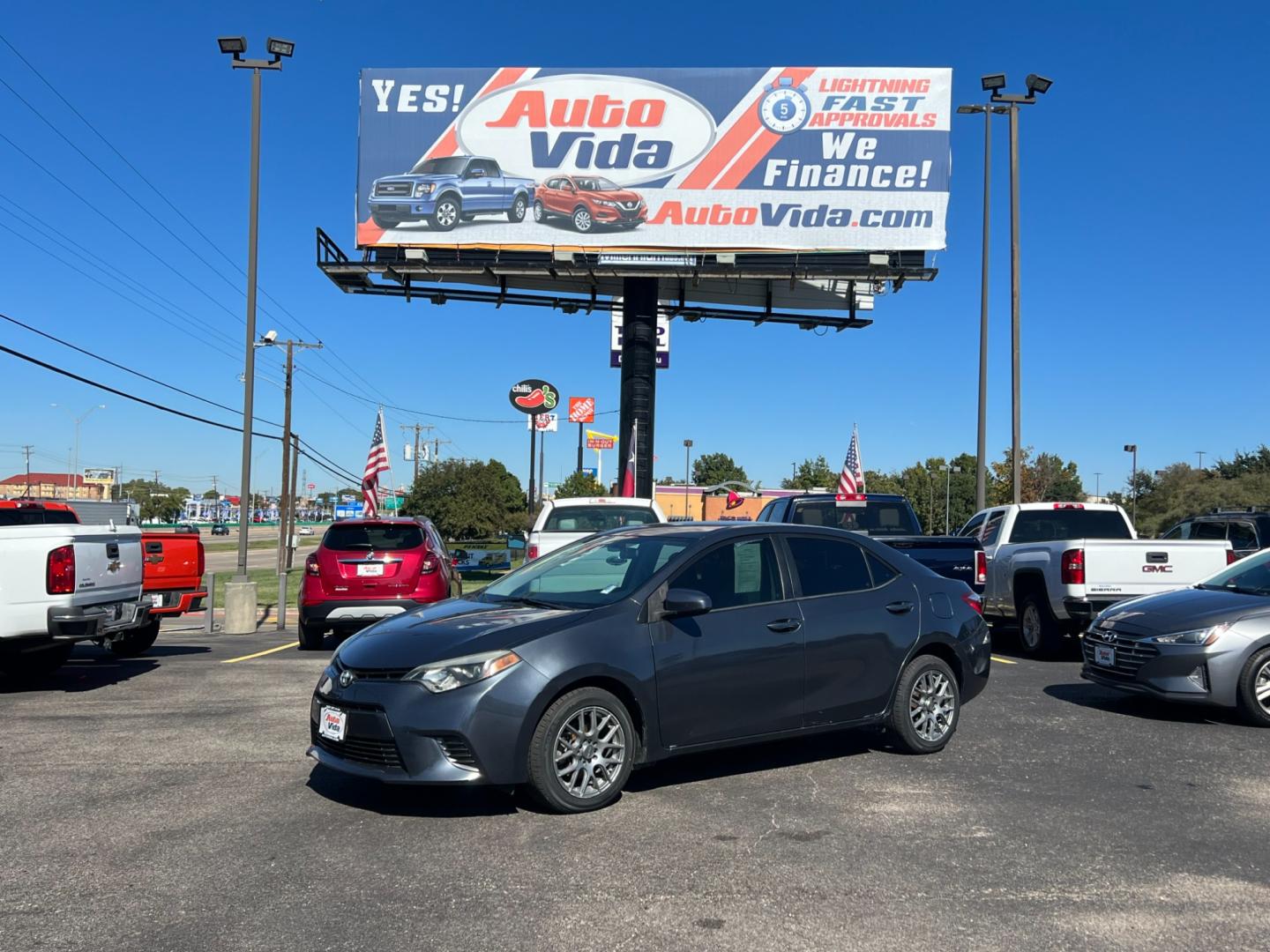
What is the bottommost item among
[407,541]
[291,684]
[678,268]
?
[291,684]

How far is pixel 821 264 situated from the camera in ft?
84.7

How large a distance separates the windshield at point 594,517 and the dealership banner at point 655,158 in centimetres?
1261

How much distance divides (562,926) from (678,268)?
22.9m

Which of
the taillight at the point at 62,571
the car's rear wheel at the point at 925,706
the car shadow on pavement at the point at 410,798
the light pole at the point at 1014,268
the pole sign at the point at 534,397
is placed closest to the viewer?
the car shadow on pavement at the point at 410,798

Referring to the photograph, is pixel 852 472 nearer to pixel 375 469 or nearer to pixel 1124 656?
pixel 375 469

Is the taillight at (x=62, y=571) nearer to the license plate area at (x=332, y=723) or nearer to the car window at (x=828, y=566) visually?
the license plate area at (x=332, y=723)

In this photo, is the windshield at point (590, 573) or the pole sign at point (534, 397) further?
the pole sign at point (534, 397)

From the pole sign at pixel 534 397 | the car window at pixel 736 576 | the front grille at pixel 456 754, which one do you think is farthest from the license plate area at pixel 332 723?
the pole sign at pixel 534 397

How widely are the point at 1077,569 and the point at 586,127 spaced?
1820cm

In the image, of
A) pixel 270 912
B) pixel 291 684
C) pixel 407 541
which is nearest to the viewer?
pixel 270 912

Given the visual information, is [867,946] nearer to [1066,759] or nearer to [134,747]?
[1066,759]

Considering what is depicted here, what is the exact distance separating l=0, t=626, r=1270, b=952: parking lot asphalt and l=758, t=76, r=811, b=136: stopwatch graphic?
2059 cm

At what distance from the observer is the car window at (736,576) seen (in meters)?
6.25

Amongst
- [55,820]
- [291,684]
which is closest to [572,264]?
[291,684]
